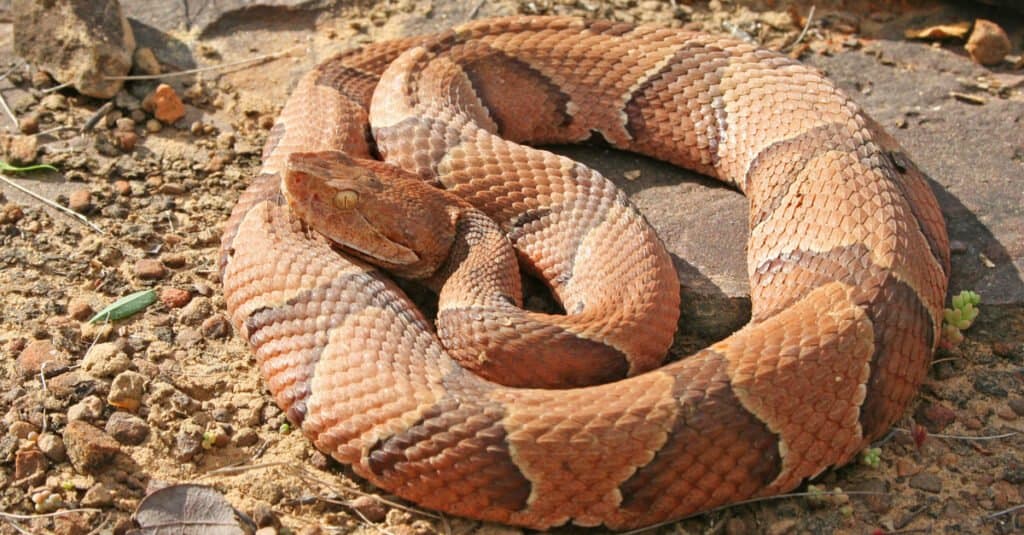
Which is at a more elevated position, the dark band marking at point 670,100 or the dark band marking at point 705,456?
the dark band marking at point 670,100

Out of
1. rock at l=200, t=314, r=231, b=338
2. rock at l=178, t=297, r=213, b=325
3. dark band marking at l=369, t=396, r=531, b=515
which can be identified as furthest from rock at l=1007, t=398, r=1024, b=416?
rock at l=178, t=297, r=213, b=325

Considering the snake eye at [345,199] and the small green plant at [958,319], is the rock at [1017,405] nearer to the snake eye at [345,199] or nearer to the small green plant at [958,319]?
the small green plant at [958,319]

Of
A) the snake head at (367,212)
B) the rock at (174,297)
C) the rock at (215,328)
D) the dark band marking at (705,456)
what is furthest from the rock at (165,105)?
the dark band marking at (705,456)

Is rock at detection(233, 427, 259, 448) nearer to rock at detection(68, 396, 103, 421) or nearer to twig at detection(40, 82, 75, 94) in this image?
rock at detection(68, 396, 103, 421)

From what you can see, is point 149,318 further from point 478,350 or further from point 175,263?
point 478,350

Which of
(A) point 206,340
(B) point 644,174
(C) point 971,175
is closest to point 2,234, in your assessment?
(A) point 206,340

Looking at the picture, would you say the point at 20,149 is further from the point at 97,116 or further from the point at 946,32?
the point at 946,32

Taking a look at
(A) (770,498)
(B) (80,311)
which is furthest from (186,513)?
(A) (770,498)
